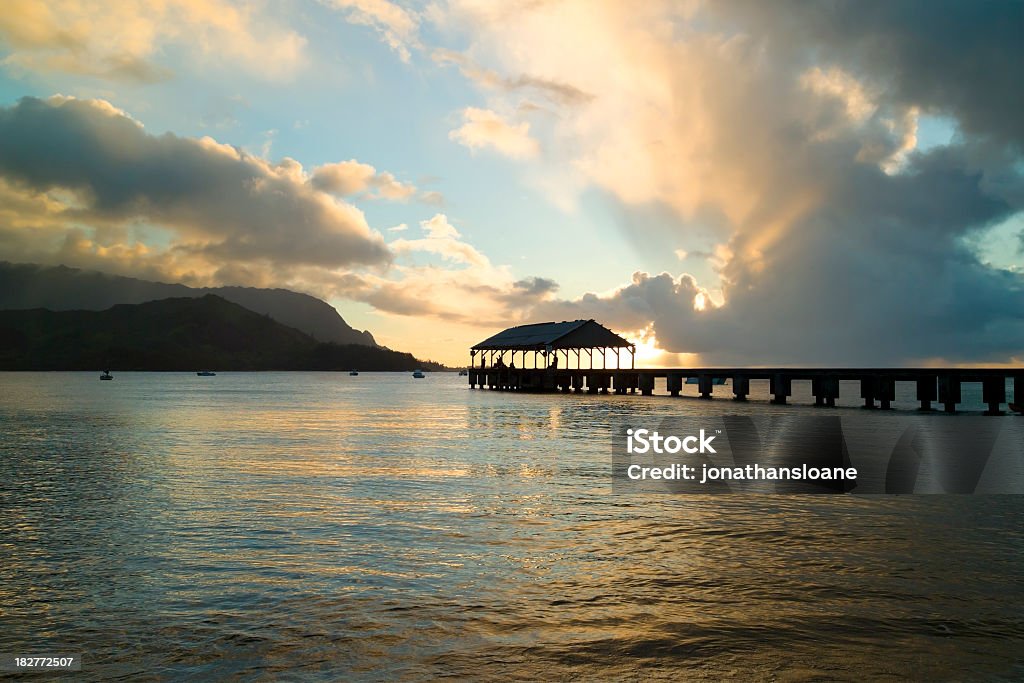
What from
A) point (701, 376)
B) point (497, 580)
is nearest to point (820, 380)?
point (701, 376)

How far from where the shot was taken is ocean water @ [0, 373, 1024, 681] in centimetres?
682

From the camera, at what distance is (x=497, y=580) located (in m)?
9.53

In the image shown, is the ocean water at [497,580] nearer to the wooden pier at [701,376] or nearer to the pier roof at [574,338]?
the wooden pier at [701,376]

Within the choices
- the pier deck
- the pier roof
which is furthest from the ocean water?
the pier roof

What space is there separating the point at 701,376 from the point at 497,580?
73964mm

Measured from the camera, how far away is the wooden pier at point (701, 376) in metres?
54.8

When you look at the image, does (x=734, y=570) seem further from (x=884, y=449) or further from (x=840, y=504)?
(x=884, y=449)

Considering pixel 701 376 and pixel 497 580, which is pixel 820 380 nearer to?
pixel 701 376

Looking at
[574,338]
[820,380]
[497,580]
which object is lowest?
[497,580]

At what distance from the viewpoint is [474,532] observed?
41.7 ft

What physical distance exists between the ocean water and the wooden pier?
4428 cm

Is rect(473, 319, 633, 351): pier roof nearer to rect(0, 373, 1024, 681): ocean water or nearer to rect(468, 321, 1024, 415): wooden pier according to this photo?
rect(468, 321, 1024, 415): wooden pier

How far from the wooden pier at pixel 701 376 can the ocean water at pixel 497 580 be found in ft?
145

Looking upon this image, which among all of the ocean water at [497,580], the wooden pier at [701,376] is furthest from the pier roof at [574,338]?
the ocean water at [497,580]
